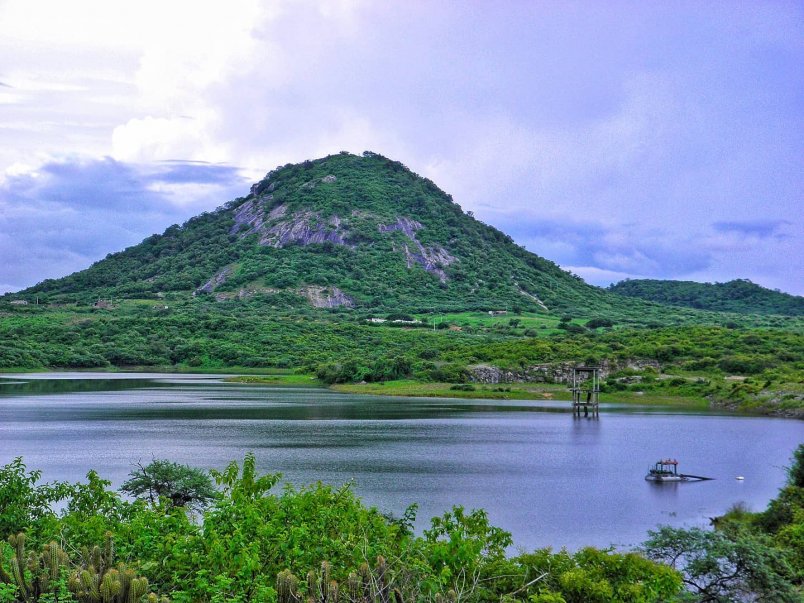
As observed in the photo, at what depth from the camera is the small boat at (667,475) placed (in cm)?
4175

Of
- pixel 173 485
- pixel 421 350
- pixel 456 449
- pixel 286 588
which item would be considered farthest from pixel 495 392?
pixel 286 588

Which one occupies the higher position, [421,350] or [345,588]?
[421,350]

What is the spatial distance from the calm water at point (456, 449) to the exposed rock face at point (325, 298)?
107045 millimetres

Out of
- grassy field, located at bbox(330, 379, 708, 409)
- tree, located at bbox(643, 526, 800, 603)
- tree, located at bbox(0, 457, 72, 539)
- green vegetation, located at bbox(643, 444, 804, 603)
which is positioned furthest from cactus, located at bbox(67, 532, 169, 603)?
grassy field, located at bbox(330, 379, 708, 409)

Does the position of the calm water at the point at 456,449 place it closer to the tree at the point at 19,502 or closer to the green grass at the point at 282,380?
the tree at the point at 19,502

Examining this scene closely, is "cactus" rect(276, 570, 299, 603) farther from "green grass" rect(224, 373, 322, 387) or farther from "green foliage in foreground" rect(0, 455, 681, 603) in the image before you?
"green grass" rect(224, 373, 322, 387)

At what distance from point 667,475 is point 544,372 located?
Answer: 205 feet

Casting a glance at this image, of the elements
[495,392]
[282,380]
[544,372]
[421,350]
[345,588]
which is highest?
[421,350]

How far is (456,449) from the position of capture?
5081 cm

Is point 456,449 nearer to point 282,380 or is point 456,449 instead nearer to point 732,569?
point 732,569

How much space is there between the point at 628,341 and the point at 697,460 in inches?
2694

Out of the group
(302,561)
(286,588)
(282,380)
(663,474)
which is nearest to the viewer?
(286,588)

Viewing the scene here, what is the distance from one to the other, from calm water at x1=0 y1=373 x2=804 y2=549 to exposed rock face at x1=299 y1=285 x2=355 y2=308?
107 metres

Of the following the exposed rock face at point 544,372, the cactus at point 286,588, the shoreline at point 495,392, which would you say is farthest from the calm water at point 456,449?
the exposed rock face at point 544,372
